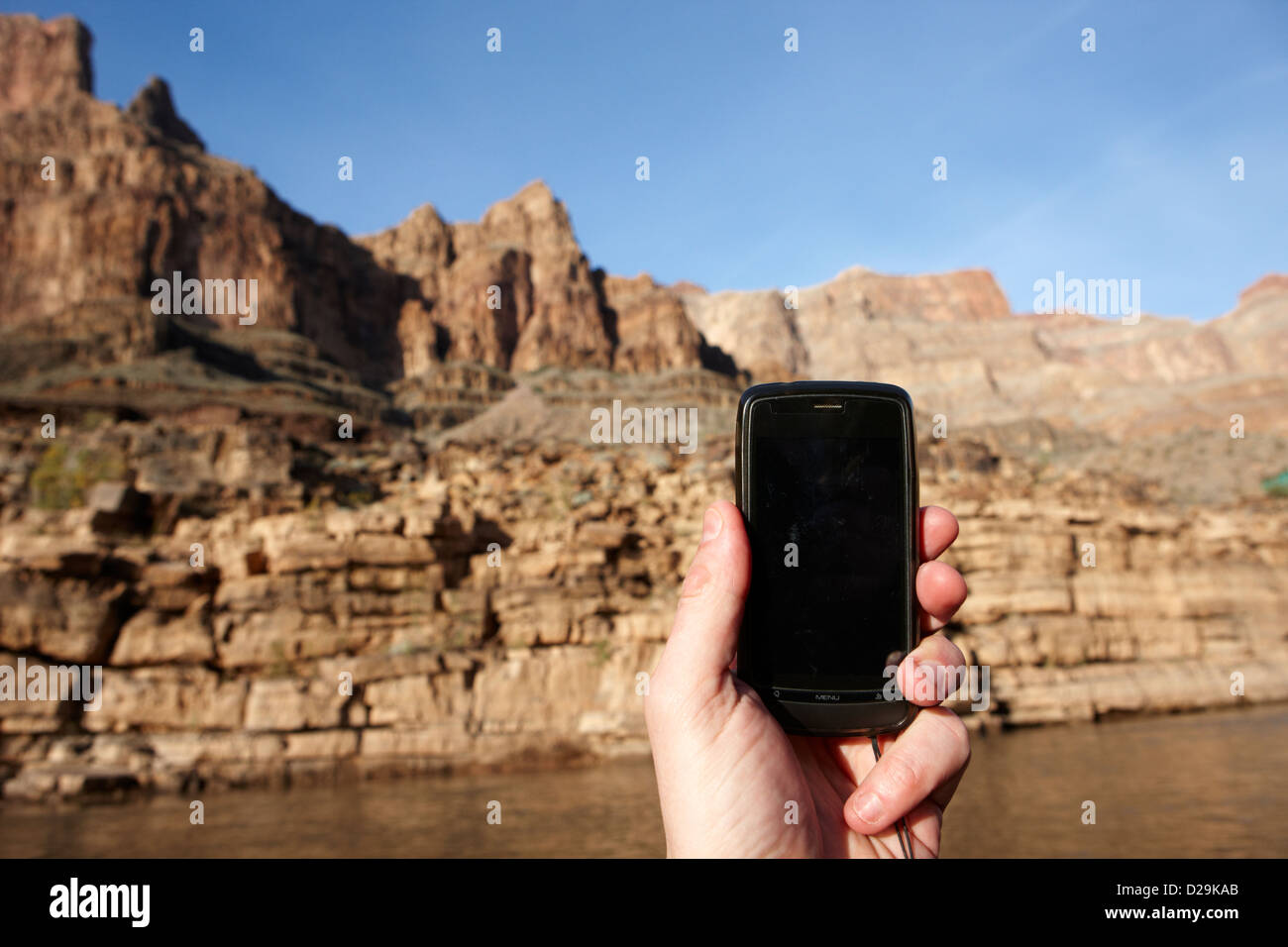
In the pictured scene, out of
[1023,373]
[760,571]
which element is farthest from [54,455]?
[1023,373]

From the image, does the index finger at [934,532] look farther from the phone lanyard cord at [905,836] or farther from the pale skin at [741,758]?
the phone lanyard cord at [905,836]

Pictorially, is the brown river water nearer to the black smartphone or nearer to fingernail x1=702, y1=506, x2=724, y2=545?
the black smartphone

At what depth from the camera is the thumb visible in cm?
164

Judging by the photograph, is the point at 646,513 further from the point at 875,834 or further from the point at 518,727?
the point at 875,834

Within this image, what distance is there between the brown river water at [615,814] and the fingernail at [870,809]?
7508 millimetres

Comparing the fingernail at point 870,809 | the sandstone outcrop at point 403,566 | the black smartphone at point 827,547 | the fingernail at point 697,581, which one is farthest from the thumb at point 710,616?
the sandstone outcrop at point 403,566

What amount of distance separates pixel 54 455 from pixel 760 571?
2772 centimetres

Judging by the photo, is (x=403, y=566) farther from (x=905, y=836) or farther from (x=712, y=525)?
(x=905, y=836)

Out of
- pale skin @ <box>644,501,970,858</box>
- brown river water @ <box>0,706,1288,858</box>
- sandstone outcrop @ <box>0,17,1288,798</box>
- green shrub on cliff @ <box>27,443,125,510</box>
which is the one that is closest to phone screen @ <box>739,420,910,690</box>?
pale skin @ <box>644,501,970,858</box>

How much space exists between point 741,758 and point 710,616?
293mm

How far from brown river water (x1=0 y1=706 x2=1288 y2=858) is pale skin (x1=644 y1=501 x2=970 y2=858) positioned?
7422 millimetres

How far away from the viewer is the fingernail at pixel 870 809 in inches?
63.2

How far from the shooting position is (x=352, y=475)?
29.3m

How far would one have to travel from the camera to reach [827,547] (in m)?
1.90
